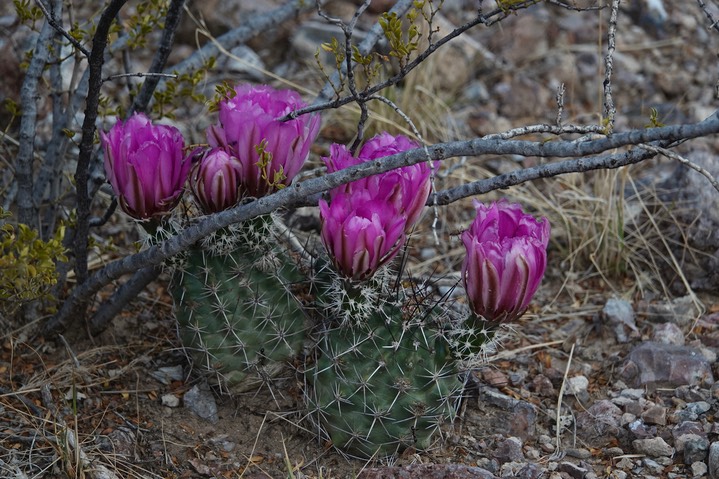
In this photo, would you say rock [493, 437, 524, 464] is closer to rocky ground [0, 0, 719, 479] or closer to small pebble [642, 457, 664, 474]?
rocky ground [0, 0, 719, 479]

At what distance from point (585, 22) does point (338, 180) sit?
3578mm

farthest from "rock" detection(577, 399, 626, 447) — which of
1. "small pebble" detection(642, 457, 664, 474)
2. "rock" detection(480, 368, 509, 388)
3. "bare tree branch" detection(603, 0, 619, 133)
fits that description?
"bare tree branch" detection(603, 0, 619, 133)

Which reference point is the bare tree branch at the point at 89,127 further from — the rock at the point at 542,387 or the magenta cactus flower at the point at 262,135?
the rock at the point at 542,387

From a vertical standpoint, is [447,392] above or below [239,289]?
below

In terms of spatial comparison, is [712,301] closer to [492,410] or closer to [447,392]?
[492,410]

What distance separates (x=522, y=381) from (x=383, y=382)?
728 millimetres

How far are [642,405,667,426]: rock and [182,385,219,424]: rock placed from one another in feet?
3.86

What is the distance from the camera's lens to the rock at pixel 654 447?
242cm

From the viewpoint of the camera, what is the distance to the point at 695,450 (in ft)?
7.76

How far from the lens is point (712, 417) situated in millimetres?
2547

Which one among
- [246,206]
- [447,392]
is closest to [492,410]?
[447,392]

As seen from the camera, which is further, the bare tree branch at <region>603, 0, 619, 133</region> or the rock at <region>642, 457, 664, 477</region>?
the rock at <region>642, 457, 664, 477</region>

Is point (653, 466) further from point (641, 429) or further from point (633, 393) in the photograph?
point (633, 393)

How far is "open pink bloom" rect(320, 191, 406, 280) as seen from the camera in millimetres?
2057
